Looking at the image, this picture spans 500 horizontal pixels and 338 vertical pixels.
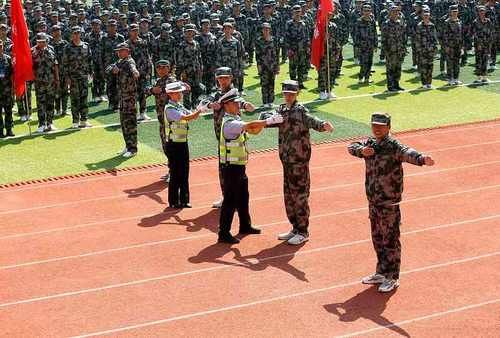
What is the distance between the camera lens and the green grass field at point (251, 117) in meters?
15.9

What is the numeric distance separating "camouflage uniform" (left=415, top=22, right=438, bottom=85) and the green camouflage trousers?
42.1ft

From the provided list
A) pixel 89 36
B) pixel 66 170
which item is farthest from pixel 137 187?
pixel 89 36

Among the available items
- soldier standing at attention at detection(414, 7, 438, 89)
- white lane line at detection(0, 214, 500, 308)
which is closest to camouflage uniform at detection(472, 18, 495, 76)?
soldier standing at attention at detection(414, 7, 438, 89)

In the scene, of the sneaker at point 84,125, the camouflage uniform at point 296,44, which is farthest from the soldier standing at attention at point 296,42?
the sneaker at point 84,125

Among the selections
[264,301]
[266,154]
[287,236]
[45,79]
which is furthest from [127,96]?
[264,301]

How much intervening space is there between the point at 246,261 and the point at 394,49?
12.5m

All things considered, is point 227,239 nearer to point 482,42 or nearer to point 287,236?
point 287,236

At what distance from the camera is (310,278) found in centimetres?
983

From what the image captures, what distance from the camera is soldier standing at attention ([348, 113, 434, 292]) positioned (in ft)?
29.8

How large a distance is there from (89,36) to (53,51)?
9.07ft

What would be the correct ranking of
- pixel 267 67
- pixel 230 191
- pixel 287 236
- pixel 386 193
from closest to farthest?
pixel 386 193
pixel 230 191
pixel 287 236
pixel 267 67

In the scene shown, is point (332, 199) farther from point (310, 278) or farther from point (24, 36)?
point (24, 36)

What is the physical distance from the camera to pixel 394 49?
70.8 feet

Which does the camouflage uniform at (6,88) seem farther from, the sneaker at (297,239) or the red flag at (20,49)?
the sneaker at (297,239)
